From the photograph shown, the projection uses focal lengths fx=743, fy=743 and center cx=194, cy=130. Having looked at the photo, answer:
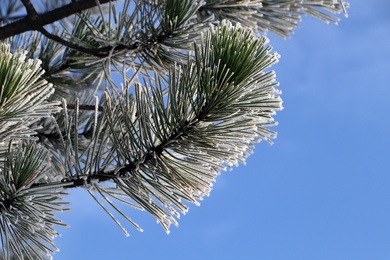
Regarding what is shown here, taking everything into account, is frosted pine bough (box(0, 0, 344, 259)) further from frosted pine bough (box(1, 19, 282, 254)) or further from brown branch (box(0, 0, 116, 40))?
brown branch (box(0, 0, 116, 40))

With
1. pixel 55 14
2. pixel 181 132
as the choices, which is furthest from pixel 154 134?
pixel 55 14

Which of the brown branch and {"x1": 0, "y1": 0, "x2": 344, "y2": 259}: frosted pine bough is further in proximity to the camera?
the brown branch

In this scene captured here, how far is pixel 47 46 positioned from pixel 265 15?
0.74m

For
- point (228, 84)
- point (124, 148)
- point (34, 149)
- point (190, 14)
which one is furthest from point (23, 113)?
point (190, 14)

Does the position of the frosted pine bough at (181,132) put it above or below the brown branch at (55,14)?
below

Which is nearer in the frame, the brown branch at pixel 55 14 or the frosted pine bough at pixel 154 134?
the frosted pine bough at pixel 154 134

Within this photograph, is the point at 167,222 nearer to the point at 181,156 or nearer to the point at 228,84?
the point at 181,156

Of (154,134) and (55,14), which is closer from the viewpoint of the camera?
(154,134)

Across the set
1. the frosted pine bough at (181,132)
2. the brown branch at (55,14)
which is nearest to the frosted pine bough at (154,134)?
Answer: the frosted pine bough at (181,132)

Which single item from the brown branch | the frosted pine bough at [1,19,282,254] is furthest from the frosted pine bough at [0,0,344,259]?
the brown branch

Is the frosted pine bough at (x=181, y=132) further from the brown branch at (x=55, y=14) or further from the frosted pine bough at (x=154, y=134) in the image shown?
the brown branch at (x=55, y=14)

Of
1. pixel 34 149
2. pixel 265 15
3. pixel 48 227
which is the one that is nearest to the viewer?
pixel 34 149

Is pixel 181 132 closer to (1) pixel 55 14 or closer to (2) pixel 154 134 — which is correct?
(2) pixel 154 134

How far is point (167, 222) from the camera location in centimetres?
163
